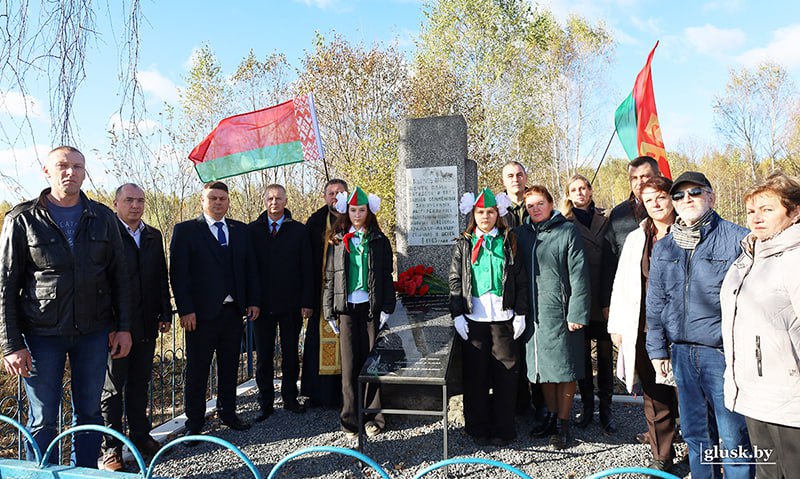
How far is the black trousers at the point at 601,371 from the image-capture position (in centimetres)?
410

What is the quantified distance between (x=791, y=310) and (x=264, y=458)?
3370 millimetres

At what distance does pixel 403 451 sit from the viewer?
3770 millimetres

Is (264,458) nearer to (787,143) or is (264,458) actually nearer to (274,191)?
(274,191)

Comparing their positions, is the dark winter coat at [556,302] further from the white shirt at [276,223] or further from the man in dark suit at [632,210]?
the white shirt at [276,223]

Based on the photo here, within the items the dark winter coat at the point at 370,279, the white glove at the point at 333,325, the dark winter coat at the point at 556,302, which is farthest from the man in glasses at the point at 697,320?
the white glove at the point at 333,325

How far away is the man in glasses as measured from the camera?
258cm

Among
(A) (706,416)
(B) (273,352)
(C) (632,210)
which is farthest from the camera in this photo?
(B) (273,352)

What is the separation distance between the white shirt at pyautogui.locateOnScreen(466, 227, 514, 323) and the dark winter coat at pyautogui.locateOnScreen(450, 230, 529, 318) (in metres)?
→ 0.05

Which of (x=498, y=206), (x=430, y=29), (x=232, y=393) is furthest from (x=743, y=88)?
(x=232, y=393)

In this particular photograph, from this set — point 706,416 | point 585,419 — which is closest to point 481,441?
point 585,419

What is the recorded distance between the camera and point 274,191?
452 cm

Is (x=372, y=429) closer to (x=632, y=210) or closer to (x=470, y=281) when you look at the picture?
(x=470, y=281)

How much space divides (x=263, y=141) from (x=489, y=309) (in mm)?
3108

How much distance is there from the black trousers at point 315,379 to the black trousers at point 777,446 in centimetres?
336
